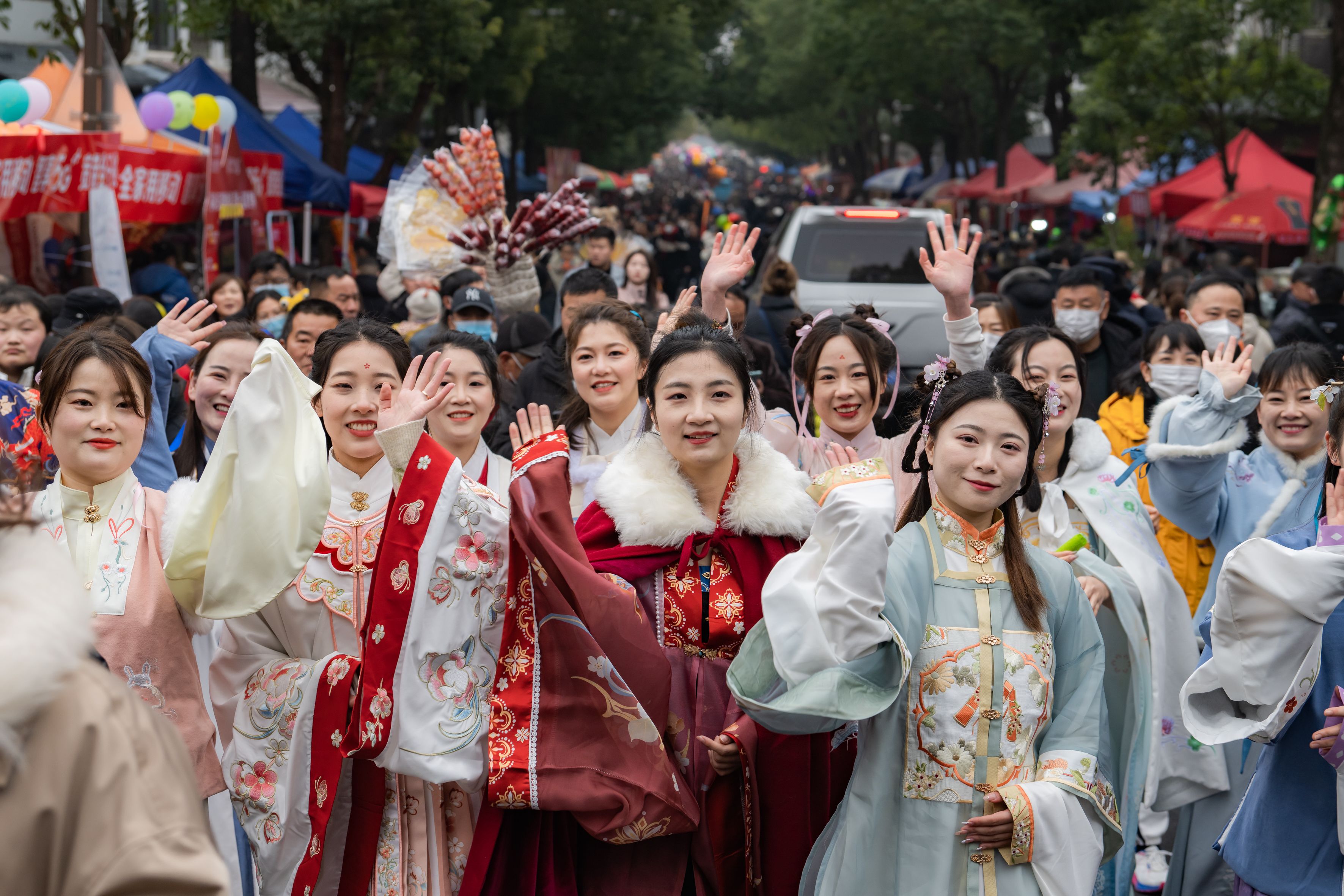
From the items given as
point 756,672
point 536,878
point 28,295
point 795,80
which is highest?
point 795,80

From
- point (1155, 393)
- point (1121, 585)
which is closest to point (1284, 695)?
point (1121, 585)

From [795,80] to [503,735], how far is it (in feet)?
144

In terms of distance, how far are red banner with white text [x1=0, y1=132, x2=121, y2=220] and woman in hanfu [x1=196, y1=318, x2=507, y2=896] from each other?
6.46m

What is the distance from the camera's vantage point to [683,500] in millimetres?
3215

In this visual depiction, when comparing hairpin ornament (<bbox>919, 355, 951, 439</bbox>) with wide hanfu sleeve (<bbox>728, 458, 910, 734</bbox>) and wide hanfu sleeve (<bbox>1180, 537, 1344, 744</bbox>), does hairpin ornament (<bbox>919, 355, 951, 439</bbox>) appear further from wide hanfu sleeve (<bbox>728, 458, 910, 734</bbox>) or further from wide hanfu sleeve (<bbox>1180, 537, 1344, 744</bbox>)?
wide hanfu sleeve (<bbox>1180, 537, 1344, 744</bbox>)

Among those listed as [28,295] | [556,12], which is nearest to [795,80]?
[556,12]

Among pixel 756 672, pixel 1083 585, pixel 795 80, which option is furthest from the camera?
pixel 795 80

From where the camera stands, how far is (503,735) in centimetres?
301

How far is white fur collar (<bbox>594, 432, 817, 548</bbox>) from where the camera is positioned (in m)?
3.17

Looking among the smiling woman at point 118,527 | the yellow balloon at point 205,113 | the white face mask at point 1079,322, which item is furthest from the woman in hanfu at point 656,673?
the yellow balloon at point 205,113

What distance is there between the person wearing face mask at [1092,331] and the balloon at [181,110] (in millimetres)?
9341

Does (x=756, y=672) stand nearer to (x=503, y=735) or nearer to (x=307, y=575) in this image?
(x=503, y=735)

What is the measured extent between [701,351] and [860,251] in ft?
23.5

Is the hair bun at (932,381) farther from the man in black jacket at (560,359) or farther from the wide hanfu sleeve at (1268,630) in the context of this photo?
the man in black jacket at (560,359)
